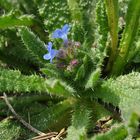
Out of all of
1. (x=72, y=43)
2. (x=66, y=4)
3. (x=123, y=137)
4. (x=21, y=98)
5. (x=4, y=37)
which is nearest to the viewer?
(x=123, y=137)

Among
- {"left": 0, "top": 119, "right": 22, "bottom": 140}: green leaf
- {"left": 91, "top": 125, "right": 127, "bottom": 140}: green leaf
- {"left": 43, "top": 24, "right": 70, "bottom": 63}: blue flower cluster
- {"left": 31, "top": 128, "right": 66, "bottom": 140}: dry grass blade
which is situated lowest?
{"left": 91, "top": 125, "right": 127, "bottom": 140}: green leaf

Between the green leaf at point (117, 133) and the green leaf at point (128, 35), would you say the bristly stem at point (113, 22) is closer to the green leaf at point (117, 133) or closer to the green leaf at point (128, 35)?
the green leaf at point (128, 35)

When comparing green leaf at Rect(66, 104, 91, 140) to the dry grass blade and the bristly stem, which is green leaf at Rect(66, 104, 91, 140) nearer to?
the dry grass blade

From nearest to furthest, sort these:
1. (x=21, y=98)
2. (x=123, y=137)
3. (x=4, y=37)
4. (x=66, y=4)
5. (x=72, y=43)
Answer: (x=123, y=137)
(x=72, y=43)
(x=21, y=98)
(x=66, y=4)
(x=4, y=37)

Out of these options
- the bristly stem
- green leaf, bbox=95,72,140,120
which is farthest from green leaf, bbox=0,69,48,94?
the bristly stem

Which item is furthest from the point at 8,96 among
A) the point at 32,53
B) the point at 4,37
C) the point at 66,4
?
the point at 66,4

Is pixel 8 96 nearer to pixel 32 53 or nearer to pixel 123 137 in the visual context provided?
pixel 32 53

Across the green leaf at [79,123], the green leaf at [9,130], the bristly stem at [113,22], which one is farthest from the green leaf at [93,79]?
the green leaf at [9,130]

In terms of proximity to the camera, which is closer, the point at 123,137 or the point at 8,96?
the point at 123,137
